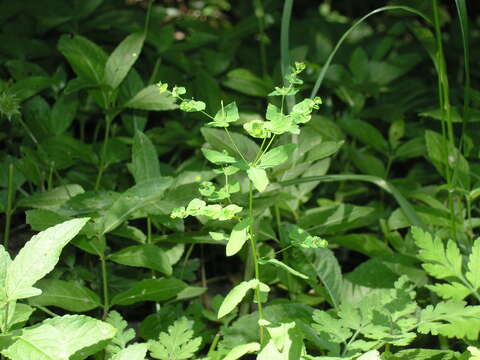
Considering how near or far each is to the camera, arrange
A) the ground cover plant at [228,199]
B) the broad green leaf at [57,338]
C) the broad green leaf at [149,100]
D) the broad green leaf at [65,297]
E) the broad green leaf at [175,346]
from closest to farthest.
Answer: the broad green leaf at [57,338], the ground cover plant at [228,199], the broad green leaf at [175,346], the broad green leaf at [65,297], the broad green leaf at [149,100]

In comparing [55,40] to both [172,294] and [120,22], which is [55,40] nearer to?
[120,22]

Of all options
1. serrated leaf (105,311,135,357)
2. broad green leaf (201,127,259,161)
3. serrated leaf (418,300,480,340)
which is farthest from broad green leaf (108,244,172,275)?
serrated leaf (418,300,480,340)

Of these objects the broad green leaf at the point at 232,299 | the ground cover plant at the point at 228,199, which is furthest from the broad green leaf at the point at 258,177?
the broad green leaf at the point at 232,299

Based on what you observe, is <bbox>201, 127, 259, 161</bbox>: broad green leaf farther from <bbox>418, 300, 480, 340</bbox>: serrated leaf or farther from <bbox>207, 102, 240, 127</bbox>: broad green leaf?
<bbox>418, 300, 480, 340</bbox>: serrated leaf

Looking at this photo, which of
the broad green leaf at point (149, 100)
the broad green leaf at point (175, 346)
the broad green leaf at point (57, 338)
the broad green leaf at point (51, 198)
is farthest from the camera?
the broad green leaf at point (149, 100)

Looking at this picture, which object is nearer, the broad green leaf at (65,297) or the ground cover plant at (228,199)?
the ground cover plant at (228,199)

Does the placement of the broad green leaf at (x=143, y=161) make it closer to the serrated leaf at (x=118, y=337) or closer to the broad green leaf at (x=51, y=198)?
the broad green leaf at (x=51, y=198)

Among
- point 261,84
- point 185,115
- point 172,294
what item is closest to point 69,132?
point 185,115
